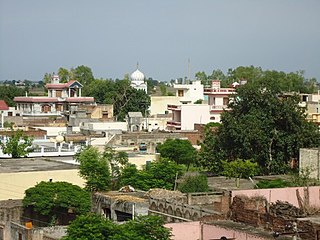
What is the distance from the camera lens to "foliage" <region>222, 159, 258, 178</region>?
114ft

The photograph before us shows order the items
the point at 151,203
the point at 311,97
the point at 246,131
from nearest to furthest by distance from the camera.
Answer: the point at 151,203
the point at 246,131
the point at 311,97

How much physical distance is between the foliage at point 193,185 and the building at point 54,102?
1574 inches

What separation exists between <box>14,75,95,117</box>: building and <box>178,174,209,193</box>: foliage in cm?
→ 3999

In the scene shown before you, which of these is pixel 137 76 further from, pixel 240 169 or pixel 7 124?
pixel 240 169

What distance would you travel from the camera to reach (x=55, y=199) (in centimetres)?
2864

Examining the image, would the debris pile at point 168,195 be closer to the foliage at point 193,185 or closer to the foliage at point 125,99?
the foliage at point 193,185

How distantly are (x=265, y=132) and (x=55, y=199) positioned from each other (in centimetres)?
1226

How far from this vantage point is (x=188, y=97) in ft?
258

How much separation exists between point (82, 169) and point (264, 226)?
13346mm

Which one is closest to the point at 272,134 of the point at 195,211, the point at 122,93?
the point at 195,211

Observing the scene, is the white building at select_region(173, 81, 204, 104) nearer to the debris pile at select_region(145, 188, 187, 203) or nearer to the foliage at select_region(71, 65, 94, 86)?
the foliage at select_region(71, 65, 94, 86)

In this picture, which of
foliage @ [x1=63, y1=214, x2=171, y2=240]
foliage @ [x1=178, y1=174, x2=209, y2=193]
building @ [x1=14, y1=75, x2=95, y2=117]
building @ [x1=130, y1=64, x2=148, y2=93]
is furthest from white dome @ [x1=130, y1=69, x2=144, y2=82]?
foliage @ [x1=63, y1=214, x2=171, y2=240]

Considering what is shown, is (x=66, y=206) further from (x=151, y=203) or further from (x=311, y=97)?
(x=311, y=97)

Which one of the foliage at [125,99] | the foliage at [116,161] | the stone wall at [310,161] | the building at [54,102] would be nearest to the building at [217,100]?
the building at [54,102]
